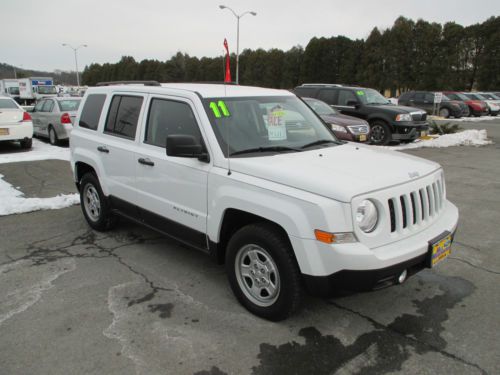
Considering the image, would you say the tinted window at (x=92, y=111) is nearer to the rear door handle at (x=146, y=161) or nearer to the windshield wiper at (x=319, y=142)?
the rear door handle at (x=146, y=161)

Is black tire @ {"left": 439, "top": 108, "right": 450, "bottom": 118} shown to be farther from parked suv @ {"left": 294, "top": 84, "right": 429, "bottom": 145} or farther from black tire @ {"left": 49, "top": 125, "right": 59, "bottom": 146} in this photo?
black tire @ {"left": 49, "top": 125, "right": 59, "bottom": 146}

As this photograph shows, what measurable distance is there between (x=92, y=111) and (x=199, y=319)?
126 inches

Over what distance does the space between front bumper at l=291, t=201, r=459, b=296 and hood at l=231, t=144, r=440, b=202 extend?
36 centimetres

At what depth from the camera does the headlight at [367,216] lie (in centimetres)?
→ 294

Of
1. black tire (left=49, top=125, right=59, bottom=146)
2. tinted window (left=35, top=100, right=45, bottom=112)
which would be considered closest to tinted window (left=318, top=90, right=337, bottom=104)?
black tire (left=49, top=125, right=59, bottom=146)

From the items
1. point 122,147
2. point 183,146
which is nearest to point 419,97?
point 122,147

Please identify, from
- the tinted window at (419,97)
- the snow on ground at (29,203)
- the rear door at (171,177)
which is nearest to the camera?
the rear door at (171,177)

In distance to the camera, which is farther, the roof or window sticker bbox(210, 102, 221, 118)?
the roof

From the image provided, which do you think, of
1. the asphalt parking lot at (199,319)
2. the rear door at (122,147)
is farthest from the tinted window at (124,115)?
the asphalt parking lot at (199,319)

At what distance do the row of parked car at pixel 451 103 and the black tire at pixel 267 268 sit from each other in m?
24.6

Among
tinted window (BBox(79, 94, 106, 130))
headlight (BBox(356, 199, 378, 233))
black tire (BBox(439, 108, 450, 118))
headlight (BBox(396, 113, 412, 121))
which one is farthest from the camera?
black tire (BBox(439, 108, 450, 118))

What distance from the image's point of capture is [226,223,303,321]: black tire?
309 centimetres

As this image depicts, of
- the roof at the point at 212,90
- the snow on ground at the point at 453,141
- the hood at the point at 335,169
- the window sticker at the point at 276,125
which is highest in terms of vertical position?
the roof at the point at 212,90

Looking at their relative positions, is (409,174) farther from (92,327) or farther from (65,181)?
(65,181)
